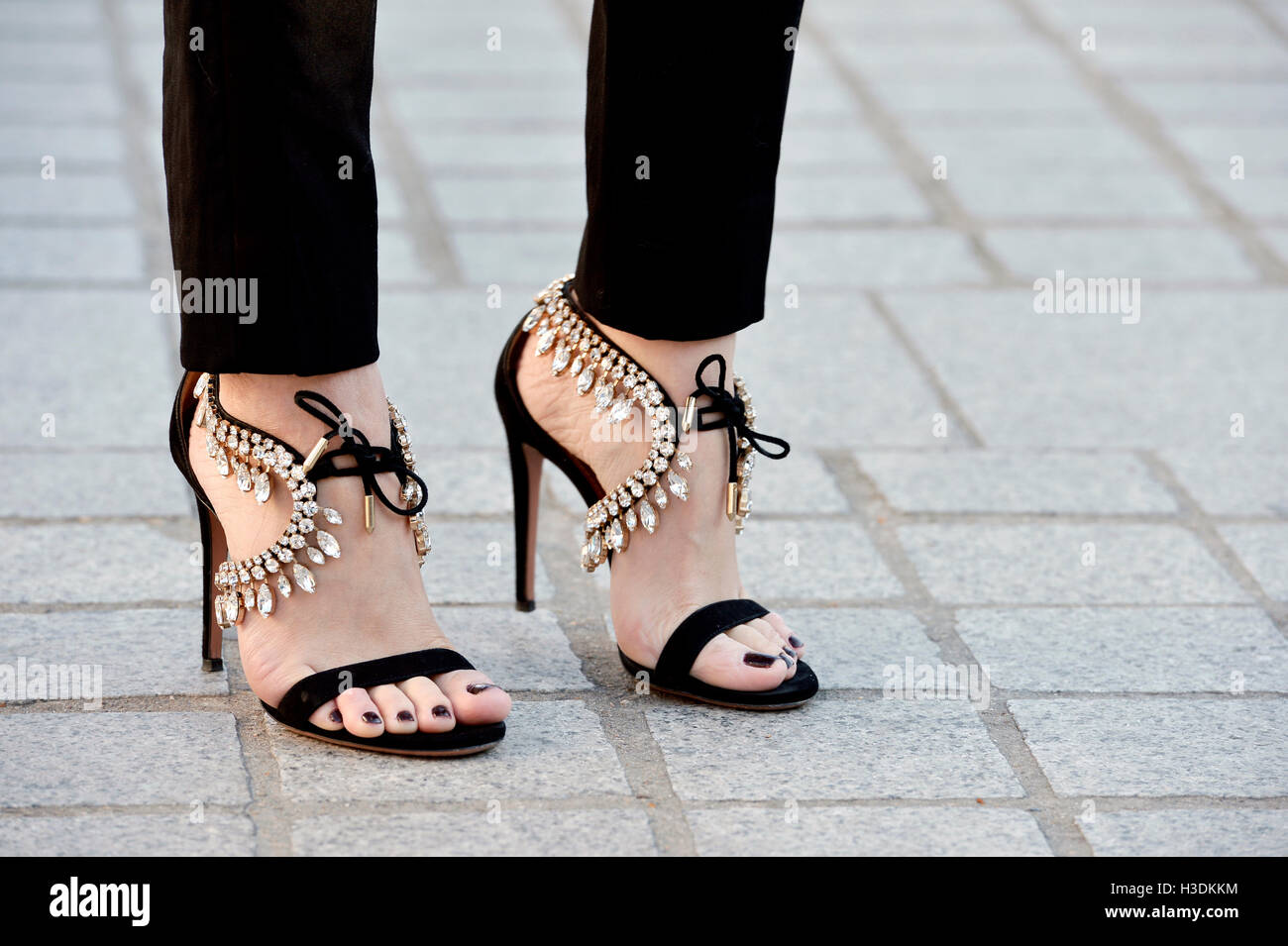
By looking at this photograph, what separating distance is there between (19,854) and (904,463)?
1.31 m

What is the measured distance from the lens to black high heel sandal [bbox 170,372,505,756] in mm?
1466

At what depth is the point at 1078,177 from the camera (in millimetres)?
3443

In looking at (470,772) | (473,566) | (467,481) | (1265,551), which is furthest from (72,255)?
(1265,551)

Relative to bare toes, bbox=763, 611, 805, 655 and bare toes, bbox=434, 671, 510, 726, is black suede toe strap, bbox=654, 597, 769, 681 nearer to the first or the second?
bare toes, bbox=763, 611, 805, 655

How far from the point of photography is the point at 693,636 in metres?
1.59

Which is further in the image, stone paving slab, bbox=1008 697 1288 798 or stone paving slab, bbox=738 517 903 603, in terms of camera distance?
stone paving slab, bbox=738 517 903 603

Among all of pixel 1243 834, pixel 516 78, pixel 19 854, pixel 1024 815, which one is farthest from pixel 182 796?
pixel 516 78

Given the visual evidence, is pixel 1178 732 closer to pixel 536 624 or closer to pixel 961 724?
pixel 961 724

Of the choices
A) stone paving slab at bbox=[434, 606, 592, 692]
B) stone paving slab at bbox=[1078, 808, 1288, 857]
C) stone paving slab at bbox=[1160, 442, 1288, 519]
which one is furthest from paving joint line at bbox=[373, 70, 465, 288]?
stone paving slab at bbox=[1078, 808, 1288, 857]

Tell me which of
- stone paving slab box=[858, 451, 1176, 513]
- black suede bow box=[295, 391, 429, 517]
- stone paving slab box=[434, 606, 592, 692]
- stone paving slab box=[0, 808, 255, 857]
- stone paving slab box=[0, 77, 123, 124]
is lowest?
stone paving slab box=[0, 808, 255, 857]

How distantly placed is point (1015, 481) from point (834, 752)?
79 centimetres

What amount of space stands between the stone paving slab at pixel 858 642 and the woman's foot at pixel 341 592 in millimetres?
384

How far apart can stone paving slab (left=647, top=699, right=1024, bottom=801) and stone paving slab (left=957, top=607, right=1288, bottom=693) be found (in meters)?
0.13

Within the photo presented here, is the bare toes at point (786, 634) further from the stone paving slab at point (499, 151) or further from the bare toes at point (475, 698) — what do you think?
the stone paving slab at point (499, 151)
